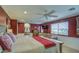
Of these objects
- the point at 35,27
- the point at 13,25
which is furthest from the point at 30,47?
the point at 13,25

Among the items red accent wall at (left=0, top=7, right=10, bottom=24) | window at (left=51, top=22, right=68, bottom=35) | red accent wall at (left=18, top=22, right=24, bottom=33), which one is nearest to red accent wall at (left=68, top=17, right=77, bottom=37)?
window at (left=51, top=22, right=68, bottom=35)

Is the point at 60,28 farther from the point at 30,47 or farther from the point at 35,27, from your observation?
the point at 30,47

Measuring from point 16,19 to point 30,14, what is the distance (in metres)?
0.30

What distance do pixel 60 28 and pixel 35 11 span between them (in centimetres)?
63

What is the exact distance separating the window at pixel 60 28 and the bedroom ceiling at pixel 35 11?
0.15 meters

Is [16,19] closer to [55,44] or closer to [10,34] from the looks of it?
[10,34]

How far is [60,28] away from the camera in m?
2.22

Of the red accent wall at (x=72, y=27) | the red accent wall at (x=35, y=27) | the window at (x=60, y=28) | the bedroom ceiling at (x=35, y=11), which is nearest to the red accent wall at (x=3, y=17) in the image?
the bedroom ceiling at (x=35, y=11)

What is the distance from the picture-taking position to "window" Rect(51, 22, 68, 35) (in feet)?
6.92

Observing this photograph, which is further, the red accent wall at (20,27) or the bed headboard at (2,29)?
the red accent wall at (20,27)

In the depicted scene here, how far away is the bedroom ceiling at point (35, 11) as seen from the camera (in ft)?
6.72

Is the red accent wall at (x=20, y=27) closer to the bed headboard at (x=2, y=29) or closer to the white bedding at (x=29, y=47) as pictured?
the white bedding at (x=29, y=47)

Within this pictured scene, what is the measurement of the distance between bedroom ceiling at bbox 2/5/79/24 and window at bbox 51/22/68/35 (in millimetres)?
151
